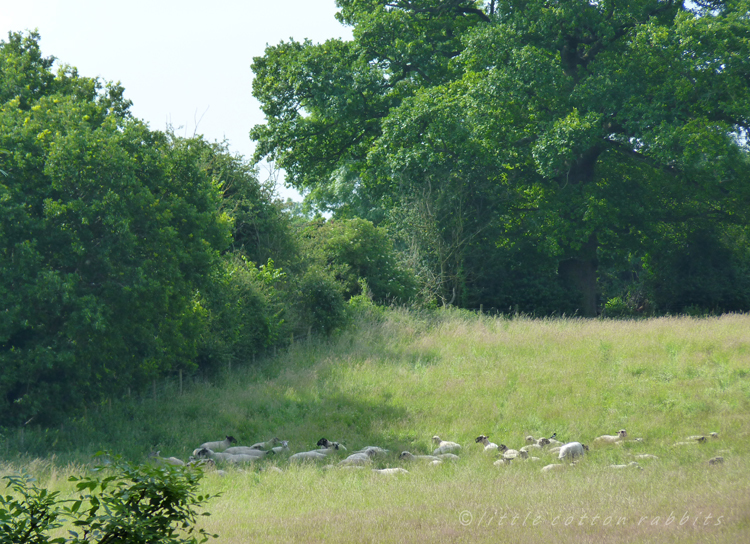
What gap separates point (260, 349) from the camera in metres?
18.5

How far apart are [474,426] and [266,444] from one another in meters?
3.97

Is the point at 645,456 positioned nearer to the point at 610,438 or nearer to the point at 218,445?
the point at 610,438

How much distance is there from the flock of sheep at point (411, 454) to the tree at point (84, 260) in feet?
9.02

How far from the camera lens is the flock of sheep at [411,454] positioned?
1036cm

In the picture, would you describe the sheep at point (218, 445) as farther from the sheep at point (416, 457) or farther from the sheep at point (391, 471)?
the sheep at point (391, 471)

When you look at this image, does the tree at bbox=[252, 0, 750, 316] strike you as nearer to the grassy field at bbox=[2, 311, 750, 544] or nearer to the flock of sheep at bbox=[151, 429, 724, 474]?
the grassy field at bbox=[2, 311, 750, 544]

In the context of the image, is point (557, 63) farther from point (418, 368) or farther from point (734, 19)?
point (418, 368)

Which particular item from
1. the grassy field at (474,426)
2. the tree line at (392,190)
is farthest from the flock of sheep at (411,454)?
the tree line at (392,190)

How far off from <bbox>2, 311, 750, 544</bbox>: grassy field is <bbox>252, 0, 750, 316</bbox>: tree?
690 cm

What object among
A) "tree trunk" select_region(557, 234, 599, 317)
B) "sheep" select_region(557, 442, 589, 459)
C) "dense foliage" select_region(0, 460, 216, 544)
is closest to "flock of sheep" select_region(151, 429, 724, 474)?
"sheep" select_region(557, 442, 589, 459)

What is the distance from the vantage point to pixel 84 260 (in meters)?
12.7

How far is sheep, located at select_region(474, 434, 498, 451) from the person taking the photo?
1109 cm

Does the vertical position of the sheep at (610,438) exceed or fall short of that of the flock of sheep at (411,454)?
it exceeds it

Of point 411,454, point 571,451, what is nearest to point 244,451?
point 411,454
